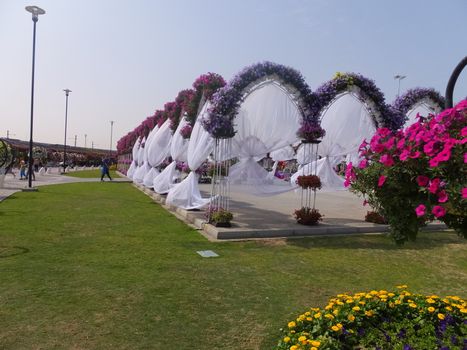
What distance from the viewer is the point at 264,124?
Answer: 10.1 meters

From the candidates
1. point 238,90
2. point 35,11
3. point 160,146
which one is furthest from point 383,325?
point 35,11

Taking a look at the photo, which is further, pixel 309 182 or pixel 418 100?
pixel 418 100

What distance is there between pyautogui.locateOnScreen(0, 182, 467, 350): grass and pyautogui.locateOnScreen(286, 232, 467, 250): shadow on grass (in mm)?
25

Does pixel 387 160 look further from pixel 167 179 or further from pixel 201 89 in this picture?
pixel 167 179

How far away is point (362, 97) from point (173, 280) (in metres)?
7.92

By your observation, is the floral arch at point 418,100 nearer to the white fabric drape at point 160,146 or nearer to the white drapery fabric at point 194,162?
the white drapery fabric at point 194,162

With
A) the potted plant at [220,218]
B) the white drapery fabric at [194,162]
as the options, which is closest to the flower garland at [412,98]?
the white drapery fabric at [194,162]

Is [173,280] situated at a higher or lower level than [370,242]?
lower

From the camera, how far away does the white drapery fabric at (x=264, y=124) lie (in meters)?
9.91

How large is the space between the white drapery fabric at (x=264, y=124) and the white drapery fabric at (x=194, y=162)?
80 centimetres

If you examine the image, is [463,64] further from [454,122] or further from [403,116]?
[403,116]

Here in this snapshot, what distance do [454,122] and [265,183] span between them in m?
8.64

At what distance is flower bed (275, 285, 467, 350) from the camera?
293 cm

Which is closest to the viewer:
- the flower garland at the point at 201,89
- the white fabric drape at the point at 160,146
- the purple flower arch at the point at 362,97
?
the purple flower arch at the point at 362,97
